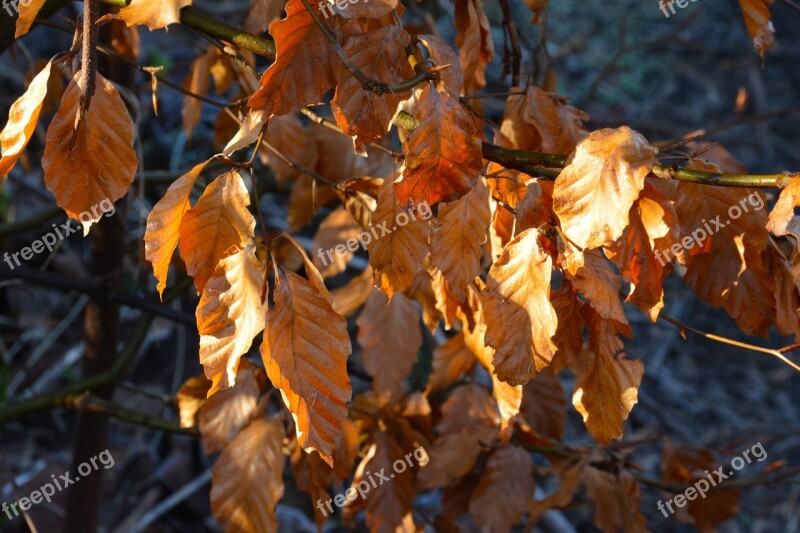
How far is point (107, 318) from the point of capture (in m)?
1.81

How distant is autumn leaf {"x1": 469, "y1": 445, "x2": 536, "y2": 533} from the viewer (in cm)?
136

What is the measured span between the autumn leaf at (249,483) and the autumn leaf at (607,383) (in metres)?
0.51

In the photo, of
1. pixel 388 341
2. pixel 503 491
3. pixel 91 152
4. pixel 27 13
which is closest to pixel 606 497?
pixel 503 491

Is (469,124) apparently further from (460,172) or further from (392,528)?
(392,528)

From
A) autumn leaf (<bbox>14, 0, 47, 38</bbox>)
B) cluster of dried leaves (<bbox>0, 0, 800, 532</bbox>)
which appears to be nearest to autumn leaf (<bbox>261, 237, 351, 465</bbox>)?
cluster of dried leaves (<bbox>0, 0, 800, 532</bbox>)

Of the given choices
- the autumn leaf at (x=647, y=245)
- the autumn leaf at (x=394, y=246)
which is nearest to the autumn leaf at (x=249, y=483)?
the autumn leaf at (x=394, y=246)

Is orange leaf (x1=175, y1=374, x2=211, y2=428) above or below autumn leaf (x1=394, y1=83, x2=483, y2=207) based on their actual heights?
below

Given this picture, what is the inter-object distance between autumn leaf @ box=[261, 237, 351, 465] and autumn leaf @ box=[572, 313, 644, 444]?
29 centimetres

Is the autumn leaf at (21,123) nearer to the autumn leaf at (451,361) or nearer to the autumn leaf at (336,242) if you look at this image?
the autumn leaf at (336,242)

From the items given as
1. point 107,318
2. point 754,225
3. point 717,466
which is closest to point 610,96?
point 717,466

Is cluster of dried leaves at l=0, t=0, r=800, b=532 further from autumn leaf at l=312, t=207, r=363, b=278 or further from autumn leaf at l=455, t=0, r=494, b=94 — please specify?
autumn leaf at l=312, t=207, r=363, b=278

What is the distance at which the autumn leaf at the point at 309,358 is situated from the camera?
2.60ft

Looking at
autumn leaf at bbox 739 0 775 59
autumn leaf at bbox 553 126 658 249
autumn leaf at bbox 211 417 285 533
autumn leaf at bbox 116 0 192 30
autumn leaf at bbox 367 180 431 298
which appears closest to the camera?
autumn leaf at bbox 553 126 658 249

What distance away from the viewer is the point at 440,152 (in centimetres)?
78
